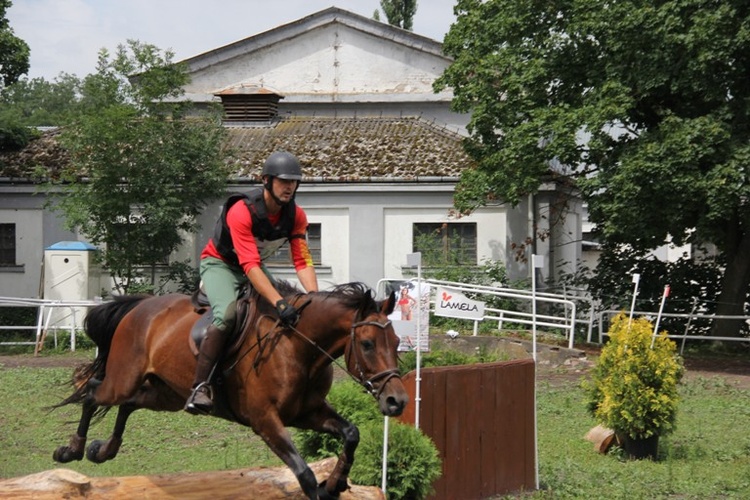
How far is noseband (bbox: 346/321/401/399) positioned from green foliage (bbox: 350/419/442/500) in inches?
63.3

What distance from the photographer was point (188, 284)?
28.5 metres

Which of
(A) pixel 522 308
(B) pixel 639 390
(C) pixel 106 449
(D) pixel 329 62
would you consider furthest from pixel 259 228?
(D) pixel 329 62

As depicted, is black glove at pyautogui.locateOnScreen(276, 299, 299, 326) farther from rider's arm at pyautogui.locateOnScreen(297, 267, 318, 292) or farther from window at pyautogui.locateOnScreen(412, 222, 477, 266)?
window at pyautogui.locateOnScreen(412, 222, 477, 266)

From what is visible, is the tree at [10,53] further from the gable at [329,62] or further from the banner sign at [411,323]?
the banner sign at [411,323]

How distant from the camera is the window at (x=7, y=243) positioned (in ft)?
100

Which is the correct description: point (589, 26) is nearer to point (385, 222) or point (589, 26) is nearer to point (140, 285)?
point (385, 222)

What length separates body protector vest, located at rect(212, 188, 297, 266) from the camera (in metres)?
7.96

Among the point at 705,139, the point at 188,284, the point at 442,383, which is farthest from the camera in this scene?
the point at 188,284

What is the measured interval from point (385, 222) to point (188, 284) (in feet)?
18.5

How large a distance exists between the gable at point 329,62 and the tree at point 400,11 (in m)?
16.8

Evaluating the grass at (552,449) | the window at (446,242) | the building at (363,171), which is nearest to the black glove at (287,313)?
the grass at (552,449)

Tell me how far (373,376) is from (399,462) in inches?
71.0

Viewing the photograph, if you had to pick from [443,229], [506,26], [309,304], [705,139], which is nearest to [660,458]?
[309,304]

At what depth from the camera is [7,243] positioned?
1209 inches
